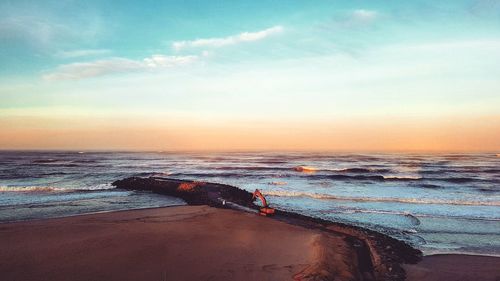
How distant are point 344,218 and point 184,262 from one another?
822 centimetres

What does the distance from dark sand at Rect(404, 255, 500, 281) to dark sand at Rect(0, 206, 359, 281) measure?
141cm

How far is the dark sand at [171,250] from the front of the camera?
6317mm

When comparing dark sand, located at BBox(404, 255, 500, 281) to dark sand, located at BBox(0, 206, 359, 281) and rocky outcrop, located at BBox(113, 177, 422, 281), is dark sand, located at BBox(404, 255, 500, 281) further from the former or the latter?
dark sand, located at BBox(0, 206, 359, 281)

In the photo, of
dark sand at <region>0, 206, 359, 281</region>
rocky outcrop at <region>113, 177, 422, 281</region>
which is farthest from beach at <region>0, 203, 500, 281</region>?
rocky outcrop at <region>113, 177, 422, 281</region>

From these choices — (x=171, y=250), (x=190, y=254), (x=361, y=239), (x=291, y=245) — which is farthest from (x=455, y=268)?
(x=171, y=250)

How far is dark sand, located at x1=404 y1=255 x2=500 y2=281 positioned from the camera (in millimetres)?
6929

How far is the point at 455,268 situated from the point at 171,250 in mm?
6506

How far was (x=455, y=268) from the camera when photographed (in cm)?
747

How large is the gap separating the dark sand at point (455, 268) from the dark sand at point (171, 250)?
141 cm

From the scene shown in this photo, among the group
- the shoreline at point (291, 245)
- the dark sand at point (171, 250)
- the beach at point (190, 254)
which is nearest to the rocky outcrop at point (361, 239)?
the shoreline at point (291, 245)

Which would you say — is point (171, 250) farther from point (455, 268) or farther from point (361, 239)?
point (455, 268)

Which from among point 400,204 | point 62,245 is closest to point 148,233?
point 62,245

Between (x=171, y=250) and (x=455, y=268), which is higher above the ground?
(x=171, y=250)

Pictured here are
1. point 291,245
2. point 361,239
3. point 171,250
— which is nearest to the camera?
point 171,250
